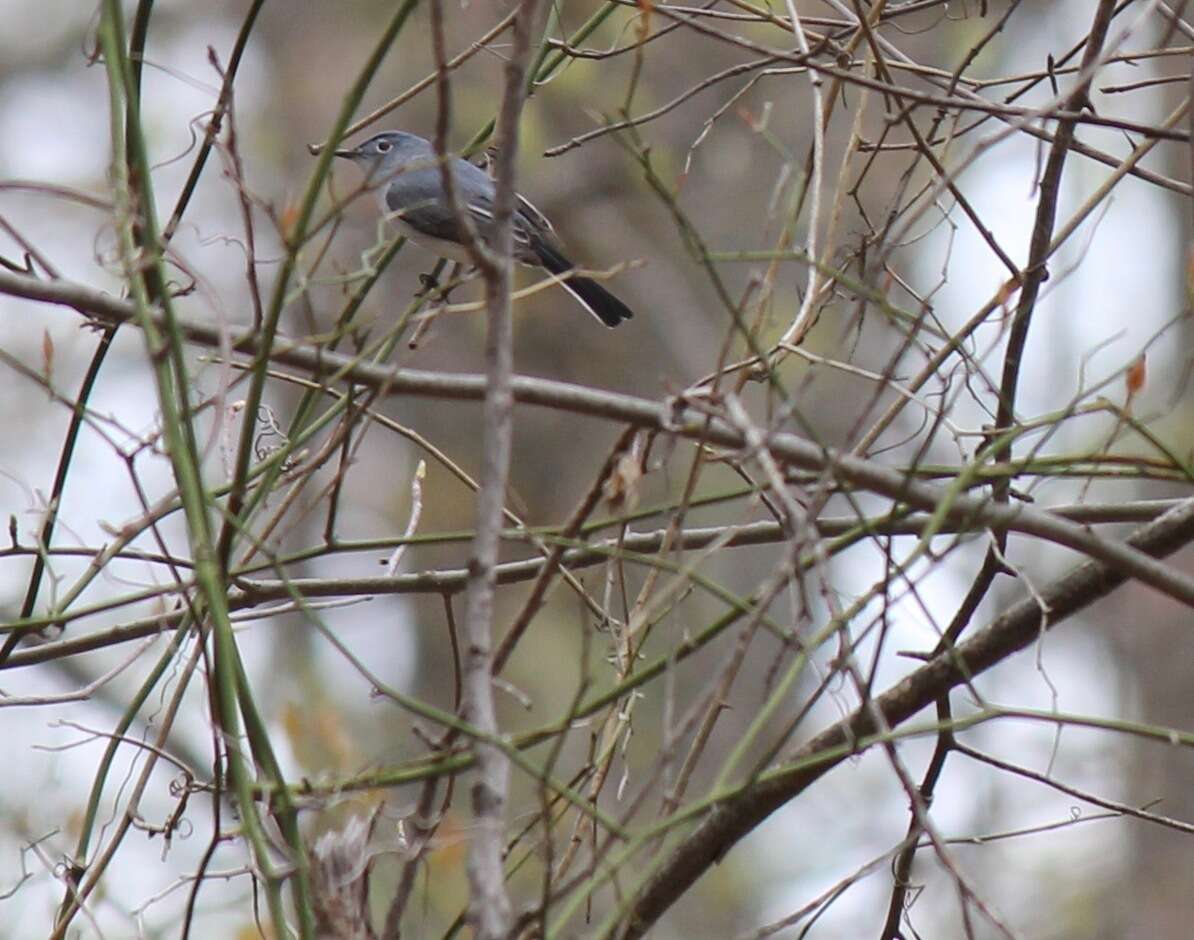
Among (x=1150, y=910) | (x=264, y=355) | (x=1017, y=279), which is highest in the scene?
(x=1150, y=910)

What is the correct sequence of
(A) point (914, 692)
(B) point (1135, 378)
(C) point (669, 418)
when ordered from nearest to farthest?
(C) point (669, 418), (B) point (1135, 378), (A) point (914, 692)

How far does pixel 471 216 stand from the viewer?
3.68 m

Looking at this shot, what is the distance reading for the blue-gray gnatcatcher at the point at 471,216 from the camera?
4.03 m

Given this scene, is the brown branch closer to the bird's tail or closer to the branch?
the branch

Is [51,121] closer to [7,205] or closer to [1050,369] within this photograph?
[7,205]

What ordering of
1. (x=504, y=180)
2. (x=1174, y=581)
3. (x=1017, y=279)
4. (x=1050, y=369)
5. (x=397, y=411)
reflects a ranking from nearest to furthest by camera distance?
(x=504, y=180)
(x=1174, y=581)
(x=1017, y=279)
(x=397, y=411)
(x=1050, y=369)

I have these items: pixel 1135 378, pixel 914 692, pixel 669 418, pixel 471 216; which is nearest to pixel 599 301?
pixel 471 216

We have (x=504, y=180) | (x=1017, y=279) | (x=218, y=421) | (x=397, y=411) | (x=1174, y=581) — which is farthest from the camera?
(x=397, y=411)

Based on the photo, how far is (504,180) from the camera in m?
1.32

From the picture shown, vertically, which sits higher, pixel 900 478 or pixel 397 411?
pixel 397 411

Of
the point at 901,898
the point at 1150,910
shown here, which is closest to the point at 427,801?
the point at 901,898

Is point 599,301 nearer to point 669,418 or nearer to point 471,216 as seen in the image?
point 471,216

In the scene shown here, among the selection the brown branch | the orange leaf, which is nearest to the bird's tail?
the brown branch

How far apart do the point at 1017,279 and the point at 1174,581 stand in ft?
1.85
